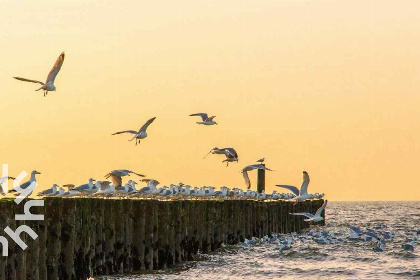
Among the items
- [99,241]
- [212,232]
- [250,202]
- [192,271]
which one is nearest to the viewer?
[99,241]

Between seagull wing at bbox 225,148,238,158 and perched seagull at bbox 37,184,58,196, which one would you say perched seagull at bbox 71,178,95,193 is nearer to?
perched seagull at bbox 37,184,58,196

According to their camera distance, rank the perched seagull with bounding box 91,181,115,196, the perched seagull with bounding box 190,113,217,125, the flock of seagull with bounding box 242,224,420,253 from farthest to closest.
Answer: the flock of seagull with bounding box 242,224,420,253, the perched seagull with bounding box 91,181,115,196, the perched seagull with bounding box 190,113,217,125

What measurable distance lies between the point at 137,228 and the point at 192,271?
8.54ft

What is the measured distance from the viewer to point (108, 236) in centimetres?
2356

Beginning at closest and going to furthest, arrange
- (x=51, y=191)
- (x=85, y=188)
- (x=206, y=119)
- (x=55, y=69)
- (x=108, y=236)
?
(x=108, y=236), (x=55, y=69), (x=206, y=119), (x=85, y=188), (x=51, y=191)

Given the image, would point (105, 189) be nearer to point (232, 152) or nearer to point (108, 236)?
point (232, 152)

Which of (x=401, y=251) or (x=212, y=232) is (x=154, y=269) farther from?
(x=401, y=251)

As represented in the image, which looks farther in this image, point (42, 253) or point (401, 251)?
→ point (401, 251)

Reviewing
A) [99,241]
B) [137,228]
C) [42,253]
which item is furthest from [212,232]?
[42,253]

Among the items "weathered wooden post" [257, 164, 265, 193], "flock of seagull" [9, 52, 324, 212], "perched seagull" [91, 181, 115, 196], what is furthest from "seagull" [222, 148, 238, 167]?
"weathered wooden post" [257, 164, 265, 193]

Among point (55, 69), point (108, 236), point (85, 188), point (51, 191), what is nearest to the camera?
point (108, 236)

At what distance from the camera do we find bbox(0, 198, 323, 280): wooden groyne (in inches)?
771

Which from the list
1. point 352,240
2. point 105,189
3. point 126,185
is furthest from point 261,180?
point 105,189

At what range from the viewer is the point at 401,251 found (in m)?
35.4
